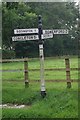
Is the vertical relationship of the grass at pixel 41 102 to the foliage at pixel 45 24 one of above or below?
below

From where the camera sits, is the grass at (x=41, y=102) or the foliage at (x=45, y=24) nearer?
the grass at (x=41, y=102)

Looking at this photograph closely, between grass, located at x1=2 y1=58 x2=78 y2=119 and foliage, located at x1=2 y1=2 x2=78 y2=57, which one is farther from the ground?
foliage, located at x1=2 y1=2 x2=78 y2=57

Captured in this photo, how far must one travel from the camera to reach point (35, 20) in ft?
167

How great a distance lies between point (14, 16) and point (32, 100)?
3820cm

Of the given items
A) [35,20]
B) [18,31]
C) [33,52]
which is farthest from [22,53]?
[18,31]

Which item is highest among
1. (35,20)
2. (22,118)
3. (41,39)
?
(35,20)

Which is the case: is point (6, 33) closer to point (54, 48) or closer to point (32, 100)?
point (54, 48)

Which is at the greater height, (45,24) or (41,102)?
(45,24)

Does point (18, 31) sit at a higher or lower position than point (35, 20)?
lower

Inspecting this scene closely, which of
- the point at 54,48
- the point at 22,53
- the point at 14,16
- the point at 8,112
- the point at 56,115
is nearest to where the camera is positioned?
the point at 56,115

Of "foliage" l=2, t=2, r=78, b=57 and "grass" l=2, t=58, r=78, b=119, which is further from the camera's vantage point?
"foliage" l=2, t=2, r=78, b=57

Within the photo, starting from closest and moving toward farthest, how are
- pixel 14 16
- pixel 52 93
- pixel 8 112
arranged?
pixel 8 112, pixel 52 93, pixel 14 16

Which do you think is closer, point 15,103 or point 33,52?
point 15,103

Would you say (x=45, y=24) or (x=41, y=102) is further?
(x=45, y=24)
